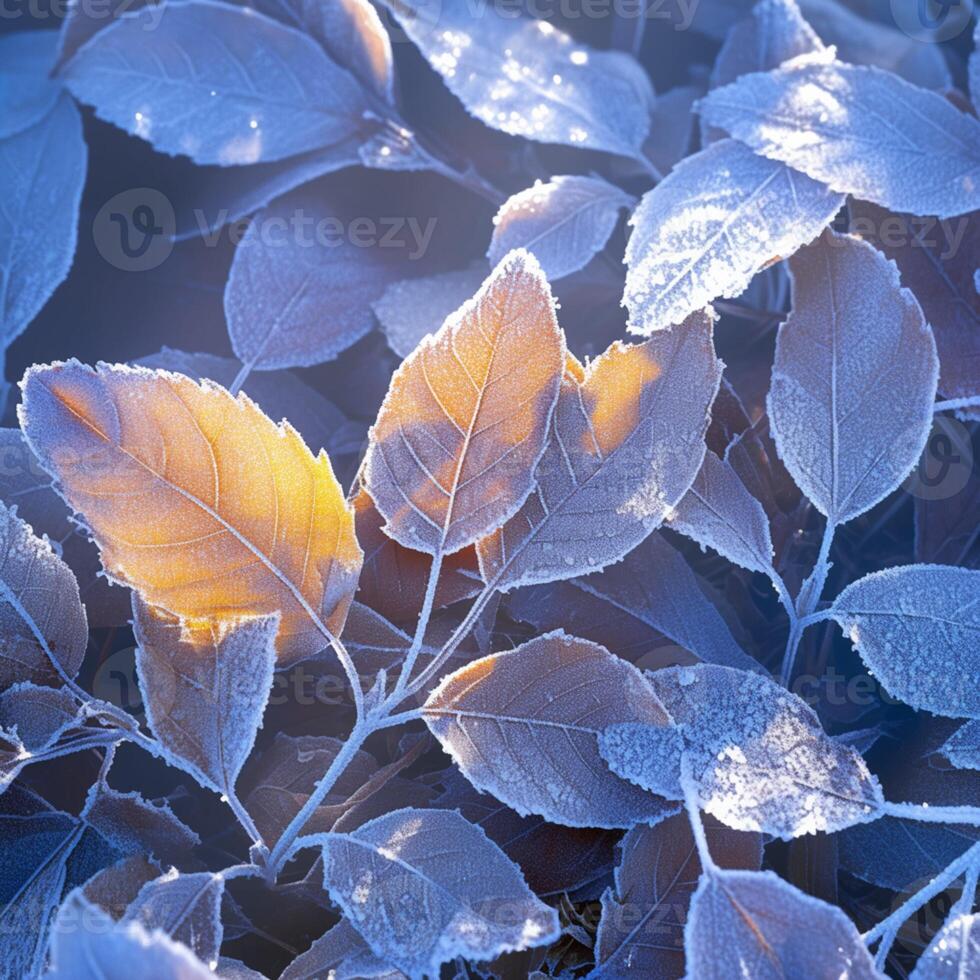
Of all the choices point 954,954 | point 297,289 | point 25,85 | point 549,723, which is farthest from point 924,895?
point 25,85

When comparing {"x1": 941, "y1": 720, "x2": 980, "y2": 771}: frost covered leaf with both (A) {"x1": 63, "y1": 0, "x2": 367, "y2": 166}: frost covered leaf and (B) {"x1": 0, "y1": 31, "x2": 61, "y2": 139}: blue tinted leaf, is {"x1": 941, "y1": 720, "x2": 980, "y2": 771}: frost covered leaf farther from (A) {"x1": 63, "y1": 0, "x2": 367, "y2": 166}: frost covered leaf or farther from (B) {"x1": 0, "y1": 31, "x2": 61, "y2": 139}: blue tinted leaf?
(B) {"x1": 0, "y1": 31, "x2": 61, "y2": 139}: blue tinted leaf

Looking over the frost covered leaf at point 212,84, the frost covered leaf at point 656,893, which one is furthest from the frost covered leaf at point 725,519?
the frost covered leaf at point 212,84

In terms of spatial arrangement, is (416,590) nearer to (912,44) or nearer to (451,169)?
(451,169)

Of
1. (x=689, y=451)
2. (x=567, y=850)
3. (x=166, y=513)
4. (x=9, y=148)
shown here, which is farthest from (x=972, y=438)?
(x=9, y=148)
